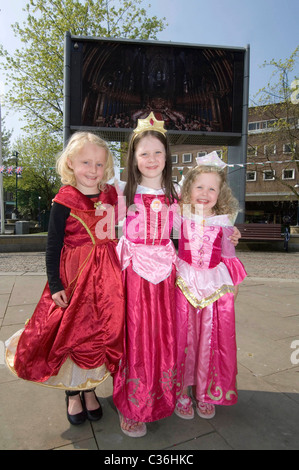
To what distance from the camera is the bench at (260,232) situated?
10898 millimetres

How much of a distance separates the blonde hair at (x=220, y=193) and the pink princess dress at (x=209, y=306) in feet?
0.36

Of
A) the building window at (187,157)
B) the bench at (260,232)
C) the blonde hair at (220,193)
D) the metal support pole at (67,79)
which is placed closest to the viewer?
the blonde hair at (220,193)

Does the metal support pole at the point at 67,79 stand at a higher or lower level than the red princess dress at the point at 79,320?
higher

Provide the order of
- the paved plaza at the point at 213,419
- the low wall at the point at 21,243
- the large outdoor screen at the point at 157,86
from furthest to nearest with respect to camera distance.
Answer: the low wall at the point at 21,243 → the large outdoor screen at the point at 157,86 → the paved plaza at the point at 213,419

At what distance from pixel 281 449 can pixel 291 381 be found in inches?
30.3

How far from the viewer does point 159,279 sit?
1.78m

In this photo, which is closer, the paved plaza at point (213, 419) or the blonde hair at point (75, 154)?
the paved plaza at point (213, 419)

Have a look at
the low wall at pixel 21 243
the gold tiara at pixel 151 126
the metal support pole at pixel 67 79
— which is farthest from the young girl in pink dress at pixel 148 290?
the low wall at pixel 21 243

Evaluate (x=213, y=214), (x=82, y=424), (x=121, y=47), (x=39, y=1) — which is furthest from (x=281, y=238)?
(x=39, y=1)

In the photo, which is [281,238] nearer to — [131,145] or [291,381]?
[291,381]

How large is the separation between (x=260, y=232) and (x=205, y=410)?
9.90 metres

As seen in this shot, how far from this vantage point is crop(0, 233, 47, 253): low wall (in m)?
10.3

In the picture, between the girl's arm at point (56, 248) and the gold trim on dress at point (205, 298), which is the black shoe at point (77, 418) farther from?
the gold trim on dress at point (205, 298)

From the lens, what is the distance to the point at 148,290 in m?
1.78
